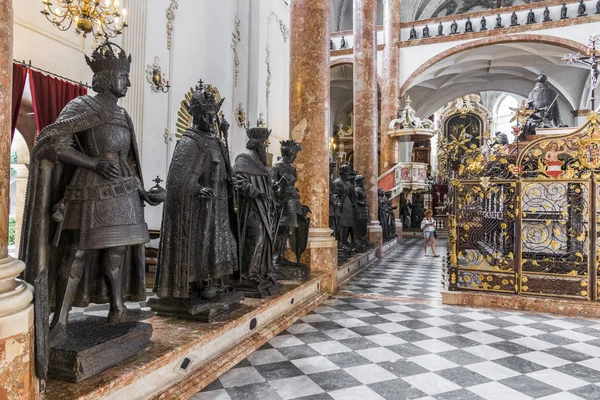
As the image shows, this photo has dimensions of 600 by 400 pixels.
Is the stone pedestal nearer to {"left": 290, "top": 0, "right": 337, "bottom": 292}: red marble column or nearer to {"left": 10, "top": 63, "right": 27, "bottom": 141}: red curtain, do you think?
{"left": 290, "top": 0, "right": 337, "bottom": 292}: red marble column

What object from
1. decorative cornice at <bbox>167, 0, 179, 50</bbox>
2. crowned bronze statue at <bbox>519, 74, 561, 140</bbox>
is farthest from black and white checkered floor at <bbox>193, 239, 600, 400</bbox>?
decorative cornice at <bbox>167, 0, 179, 50</bbox>

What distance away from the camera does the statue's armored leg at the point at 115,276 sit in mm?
2398

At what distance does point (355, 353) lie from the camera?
139 inches

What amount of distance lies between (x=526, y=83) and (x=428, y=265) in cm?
1720

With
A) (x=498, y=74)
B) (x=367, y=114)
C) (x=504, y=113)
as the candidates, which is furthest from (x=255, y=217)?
(x=504, y=113)

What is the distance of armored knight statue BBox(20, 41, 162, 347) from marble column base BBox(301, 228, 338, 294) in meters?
3.37

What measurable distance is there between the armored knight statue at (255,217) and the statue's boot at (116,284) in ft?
5.16

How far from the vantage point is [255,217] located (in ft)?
13.8

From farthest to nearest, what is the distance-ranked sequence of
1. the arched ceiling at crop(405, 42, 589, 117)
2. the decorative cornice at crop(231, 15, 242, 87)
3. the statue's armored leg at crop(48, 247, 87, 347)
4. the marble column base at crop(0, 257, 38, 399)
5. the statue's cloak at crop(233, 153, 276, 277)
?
the arched ceiling at crop(405, 42, 589, 117)
the decorative cornice at crop(231, 15, 242, 87)
the statue's cloak at crop(233, 153, 276, 277)
the statue's armored leg at crop(48, 247, 87, 347)
the marble column base at crop(0, 257, 38, 399)

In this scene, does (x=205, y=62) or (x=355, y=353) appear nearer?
(x=355, y=353)

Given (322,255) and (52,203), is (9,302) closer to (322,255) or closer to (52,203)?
(52,203)

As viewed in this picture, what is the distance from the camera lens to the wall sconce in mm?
8141

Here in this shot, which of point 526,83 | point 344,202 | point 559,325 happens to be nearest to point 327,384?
point 559,325

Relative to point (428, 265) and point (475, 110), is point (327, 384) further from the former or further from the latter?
point (475, 110)
